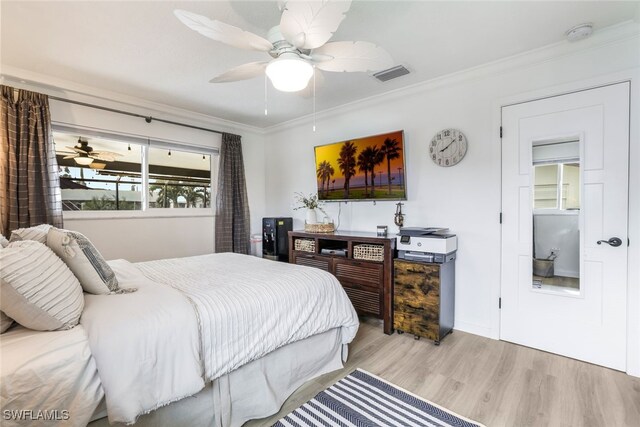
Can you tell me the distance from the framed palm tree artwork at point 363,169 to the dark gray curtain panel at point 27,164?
2.81 meters

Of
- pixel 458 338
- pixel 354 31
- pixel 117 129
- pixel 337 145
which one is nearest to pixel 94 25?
pixel 117 129

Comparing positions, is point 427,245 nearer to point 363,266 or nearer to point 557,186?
point 363,266

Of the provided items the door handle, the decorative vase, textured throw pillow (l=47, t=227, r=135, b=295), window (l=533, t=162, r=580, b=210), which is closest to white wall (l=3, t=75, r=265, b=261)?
the decorative vase

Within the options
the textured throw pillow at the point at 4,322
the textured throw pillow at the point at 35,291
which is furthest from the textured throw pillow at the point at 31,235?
the textured throw pillow at the point at 4,322

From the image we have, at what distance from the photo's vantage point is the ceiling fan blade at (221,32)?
142 centimetres

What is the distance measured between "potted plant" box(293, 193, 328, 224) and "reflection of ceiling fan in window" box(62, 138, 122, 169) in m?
2.40

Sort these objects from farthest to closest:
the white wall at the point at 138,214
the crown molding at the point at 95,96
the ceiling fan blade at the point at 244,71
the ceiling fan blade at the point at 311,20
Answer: the white wall at the point at 138,214 → the crown molding at the point at 95,96 → the ceiling fan blade at the point at 244,71 → the ceiling fan blade at the point at 311,20

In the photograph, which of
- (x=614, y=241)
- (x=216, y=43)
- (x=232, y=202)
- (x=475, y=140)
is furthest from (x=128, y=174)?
(x=614, y=241)

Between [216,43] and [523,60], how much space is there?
8.35ft

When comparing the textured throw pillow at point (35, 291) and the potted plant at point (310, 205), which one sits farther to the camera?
the potted plant at point (310, 205)

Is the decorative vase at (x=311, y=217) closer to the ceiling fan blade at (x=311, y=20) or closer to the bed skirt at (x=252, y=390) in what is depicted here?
the bed skirt at (x=252, y=390)

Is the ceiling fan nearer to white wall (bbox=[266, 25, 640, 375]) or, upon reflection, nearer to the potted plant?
white wall (bbox=[266, 25, 640, 375])

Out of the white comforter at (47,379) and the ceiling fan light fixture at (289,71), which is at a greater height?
the ceiling fan light fixture at (289,71)

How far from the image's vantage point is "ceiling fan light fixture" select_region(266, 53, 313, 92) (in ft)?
5.39
